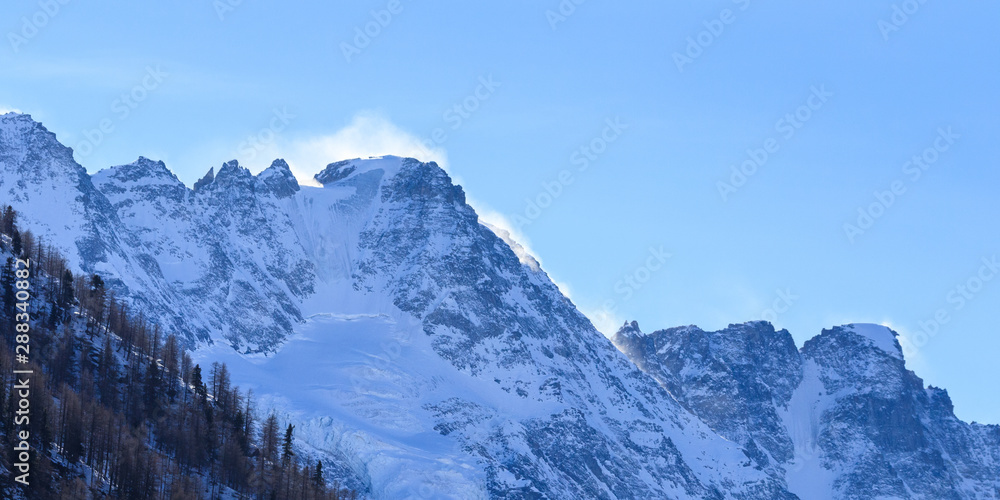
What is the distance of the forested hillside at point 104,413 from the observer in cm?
14288

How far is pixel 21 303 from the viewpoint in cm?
16862

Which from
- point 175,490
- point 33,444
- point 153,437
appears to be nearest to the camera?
point 33,444

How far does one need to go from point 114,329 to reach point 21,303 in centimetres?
1819

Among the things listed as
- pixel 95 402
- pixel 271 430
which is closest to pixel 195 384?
pixel 271 430

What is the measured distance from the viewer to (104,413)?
6083 inches

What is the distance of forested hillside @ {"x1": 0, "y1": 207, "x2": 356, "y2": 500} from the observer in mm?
142875

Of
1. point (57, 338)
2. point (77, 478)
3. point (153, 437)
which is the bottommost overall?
point (77, 478)

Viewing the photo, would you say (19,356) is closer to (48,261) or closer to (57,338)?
(57,338)

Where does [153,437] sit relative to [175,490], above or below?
above

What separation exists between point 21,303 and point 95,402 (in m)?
16.1

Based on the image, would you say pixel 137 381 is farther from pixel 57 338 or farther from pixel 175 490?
pixel 175 490

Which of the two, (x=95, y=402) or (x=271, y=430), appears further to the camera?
(x=271, y=430)

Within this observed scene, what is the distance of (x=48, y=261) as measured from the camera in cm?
19475

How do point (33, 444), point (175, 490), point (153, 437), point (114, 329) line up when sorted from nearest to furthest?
point (33, 444) < point (175, 490) < point (153, 437) < point (114, 329)
